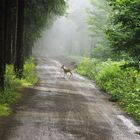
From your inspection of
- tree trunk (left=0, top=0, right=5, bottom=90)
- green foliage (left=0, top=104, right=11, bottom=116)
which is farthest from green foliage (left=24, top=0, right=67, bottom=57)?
green foliage (left=0, top=104, right=11, bottom=116)

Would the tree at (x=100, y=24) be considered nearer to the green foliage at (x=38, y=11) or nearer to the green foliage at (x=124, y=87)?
the green foliage at (x=38, y=11)

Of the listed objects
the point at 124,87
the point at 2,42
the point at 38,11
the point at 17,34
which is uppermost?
the point at 38,11

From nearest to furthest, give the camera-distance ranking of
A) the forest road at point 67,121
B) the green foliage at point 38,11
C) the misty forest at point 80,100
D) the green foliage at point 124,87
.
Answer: the forest road at point 67,121 → the misty forest at point 80,100 → the green foliage at point 124,87 → the green foliage at point 38,11

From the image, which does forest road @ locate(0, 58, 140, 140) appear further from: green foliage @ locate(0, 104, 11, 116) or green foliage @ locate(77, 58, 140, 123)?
green foliage @ locate(77, 58, 140, 123)

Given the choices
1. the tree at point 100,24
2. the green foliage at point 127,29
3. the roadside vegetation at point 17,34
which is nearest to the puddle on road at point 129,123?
the green foliage at point 127,29

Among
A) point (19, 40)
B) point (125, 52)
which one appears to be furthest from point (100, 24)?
point (125, 52)

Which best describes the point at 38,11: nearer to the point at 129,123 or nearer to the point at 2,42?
the point at 2,42

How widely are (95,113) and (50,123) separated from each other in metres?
2.98

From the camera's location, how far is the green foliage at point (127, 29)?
14953 mm

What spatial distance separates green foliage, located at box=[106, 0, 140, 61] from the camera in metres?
15.0

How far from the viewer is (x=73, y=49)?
10725cm

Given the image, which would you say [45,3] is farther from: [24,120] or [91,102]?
[24,120]

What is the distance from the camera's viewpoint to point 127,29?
15.9 meters

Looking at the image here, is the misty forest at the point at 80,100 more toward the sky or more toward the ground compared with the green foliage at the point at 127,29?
more toward the ground
